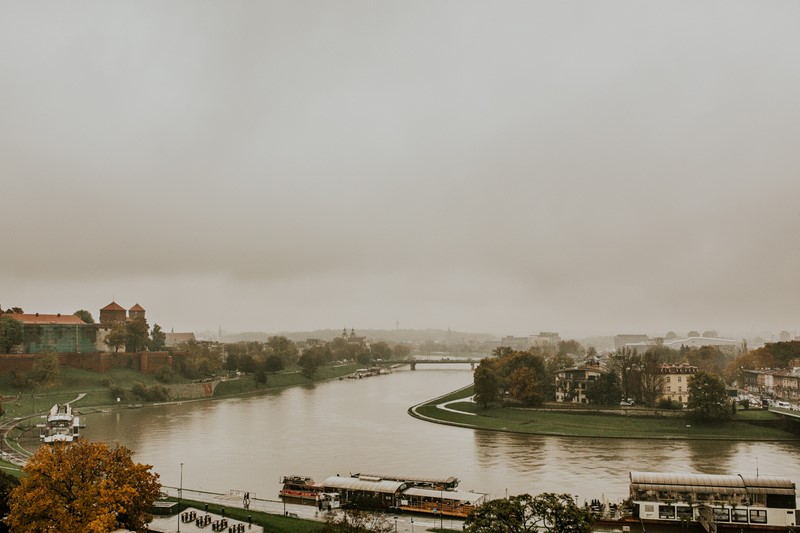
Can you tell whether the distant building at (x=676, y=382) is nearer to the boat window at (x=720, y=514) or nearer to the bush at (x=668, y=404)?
the bush at (x=668, y=404)

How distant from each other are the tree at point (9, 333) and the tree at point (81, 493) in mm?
57635

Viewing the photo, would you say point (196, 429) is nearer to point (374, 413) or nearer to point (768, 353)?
point (374, 413)

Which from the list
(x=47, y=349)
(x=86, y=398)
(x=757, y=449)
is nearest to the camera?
(x=757, y=449)

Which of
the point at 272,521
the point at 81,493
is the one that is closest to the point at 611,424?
the point at 272,521

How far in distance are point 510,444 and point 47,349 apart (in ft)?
191

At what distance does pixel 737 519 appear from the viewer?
27.2 m

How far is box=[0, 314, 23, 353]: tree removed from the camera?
241 ft

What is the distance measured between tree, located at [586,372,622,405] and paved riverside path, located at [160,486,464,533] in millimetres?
34729

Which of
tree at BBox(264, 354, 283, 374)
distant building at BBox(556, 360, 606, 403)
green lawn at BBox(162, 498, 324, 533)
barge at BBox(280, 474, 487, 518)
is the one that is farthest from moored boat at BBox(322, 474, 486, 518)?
tree at BBox(264, 354, 283, 374)

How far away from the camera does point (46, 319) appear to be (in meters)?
82.4

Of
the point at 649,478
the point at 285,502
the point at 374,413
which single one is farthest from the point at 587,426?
the point at 285,502

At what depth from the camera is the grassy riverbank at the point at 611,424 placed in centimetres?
4891

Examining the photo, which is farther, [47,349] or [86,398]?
[47,349]

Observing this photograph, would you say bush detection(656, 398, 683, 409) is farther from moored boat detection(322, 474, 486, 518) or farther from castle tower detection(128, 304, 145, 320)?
castle tower detection(128, 304, 145, 320)
